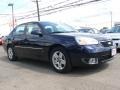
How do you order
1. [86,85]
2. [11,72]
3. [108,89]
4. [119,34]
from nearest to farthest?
[108,89] → [86,85] → [11,72] → [119,34]

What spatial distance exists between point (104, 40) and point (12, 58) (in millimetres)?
4012

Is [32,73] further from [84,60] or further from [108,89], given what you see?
[108,89]

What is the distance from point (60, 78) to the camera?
582 cm

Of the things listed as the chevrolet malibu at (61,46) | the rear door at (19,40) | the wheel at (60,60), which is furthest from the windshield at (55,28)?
the rear door at (19,40)

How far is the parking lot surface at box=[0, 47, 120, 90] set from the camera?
5.07 meters

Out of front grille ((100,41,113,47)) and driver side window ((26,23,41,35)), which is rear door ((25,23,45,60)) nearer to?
driver side window ((26,23,41,35))

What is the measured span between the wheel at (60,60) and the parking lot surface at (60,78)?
6.2 inches

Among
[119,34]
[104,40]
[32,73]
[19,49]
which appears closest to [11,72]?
[32,73]

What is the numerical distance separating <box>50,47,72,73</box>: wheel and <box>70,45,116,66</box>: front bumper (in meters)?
0.18

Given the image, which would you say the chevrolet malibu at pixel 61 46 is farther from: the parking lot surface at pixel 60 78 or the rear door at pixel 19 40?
the parking lot surface at pixel 60 78

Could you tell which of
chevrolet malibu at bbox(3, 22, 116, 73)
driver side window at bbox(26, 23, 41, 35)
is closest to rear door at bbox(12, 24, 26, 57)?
A: chevrolet malibu at bbox(3, 22, 116, 73)

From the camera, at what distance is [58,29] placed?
23.4ft

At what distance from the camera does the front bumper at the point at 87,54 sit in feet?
19.1

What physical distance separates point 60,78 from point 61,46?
0.89 metres
